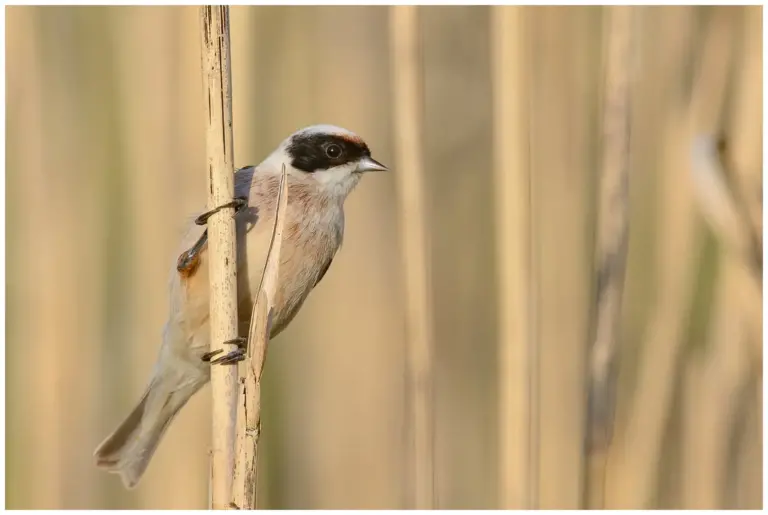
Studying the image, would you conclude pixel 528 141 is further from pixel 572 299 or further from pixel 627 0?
pixel 572 299

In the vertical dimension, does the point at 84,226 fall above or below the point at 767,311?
above

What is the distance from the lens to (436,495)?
1664 millimetres

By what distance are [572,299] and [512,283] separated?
370 millimetres

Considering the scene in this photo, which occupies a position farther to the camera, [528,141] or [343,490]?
[343,490]

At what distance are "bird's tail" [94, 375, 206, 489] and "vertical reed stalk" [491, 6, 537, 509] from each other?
2.12 ft

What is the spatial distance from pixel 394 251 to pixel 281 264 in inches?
16.3

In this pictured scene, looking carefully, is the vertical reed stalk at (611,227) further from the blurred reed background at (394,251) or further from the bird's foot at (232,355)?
the bird's foot at (232,355)

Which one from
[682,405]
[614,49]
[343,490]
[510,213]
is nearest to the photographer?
[614,49]

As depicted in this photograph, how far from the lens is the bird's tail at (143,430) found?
1.70m

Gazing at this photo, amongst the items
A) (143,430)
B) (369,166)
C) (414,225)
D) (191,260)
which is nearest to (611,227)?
(414,225)

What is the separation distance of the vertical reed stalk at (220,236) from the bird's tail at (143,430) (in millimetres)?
482

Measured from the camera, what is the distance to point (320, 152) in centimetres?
173

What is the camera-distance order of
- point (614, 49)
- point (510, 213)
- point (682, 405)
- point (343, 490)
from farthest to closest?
1. point (343, 490)
2. point (682, 405)
3. point (510, 213)
4. point (614, 49)

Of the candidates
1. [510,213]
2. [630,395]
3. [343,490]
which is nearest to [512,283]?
[510,213]
